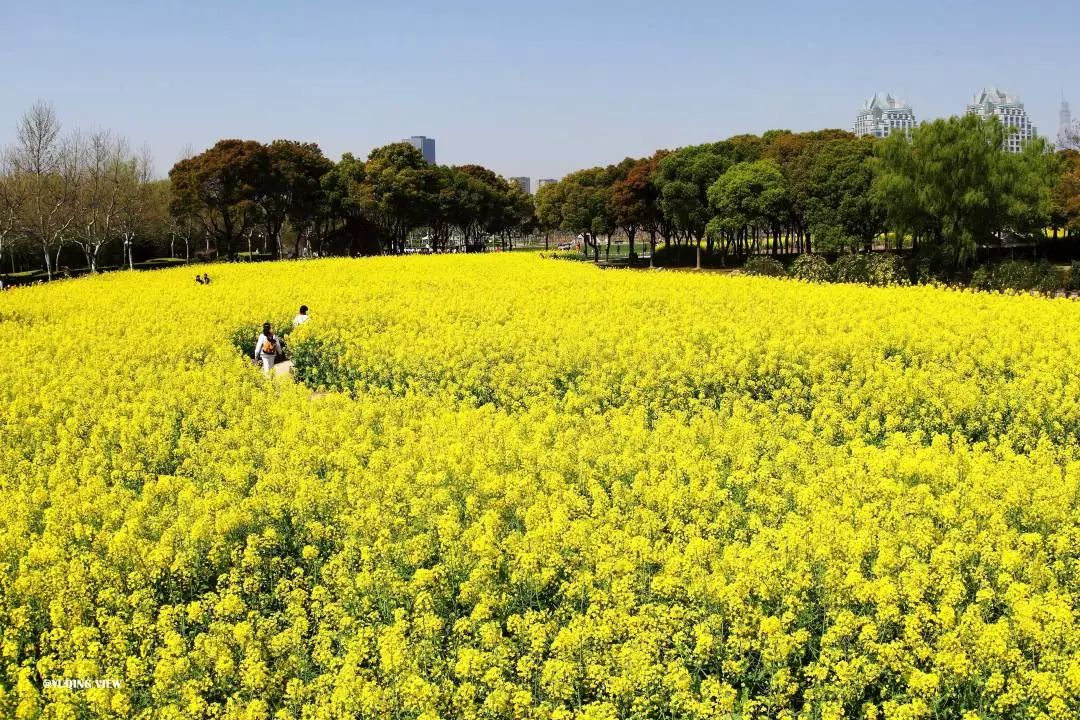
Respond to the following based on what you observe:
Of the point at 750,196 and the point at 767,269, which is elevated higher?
the point at 750,196

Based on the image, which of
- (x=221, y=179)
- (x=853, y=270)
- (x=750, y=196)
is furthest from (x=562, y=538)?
(x=221, y=179)

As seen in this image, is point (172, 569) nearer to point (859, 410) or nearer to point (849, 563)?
point (849, 563)

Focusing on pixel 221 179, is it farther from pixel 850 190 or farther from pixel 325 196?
pixel 850 190

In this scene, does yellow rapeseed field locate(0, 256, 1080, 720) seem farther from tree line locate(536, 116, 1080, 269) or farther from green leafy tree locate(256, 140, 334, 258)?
green leafy tree locate(256, 140, 334, 258)

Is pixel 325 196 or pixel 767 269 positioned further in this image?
pixel 325 196

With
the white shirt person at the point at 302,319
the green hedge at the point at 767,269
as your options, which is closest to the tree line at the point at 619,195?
the green hedge at the point at 767,269

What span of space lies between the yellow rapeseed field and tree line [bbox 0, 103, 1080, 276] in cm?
2389

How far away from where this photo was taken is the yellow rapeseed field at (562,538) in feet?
16.5

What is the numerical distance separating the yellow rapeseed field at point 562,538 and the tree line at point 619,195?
78.4ft

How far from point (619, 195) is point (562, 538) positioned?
56016mm

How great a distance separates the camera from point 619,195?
60781mm

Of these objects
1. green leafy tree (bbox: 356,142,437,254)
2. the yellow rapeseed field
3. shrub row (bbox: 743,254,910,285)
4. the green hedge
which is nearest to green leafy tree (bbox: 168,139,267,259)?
green leafy tree (bbox: 356,142,437,254)

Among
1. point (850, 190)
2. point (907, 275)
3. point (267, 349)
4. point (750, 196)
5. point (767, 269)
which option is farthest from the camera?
point (750, 196)

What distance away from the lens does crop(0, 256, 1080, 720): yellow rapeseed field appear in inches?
198
